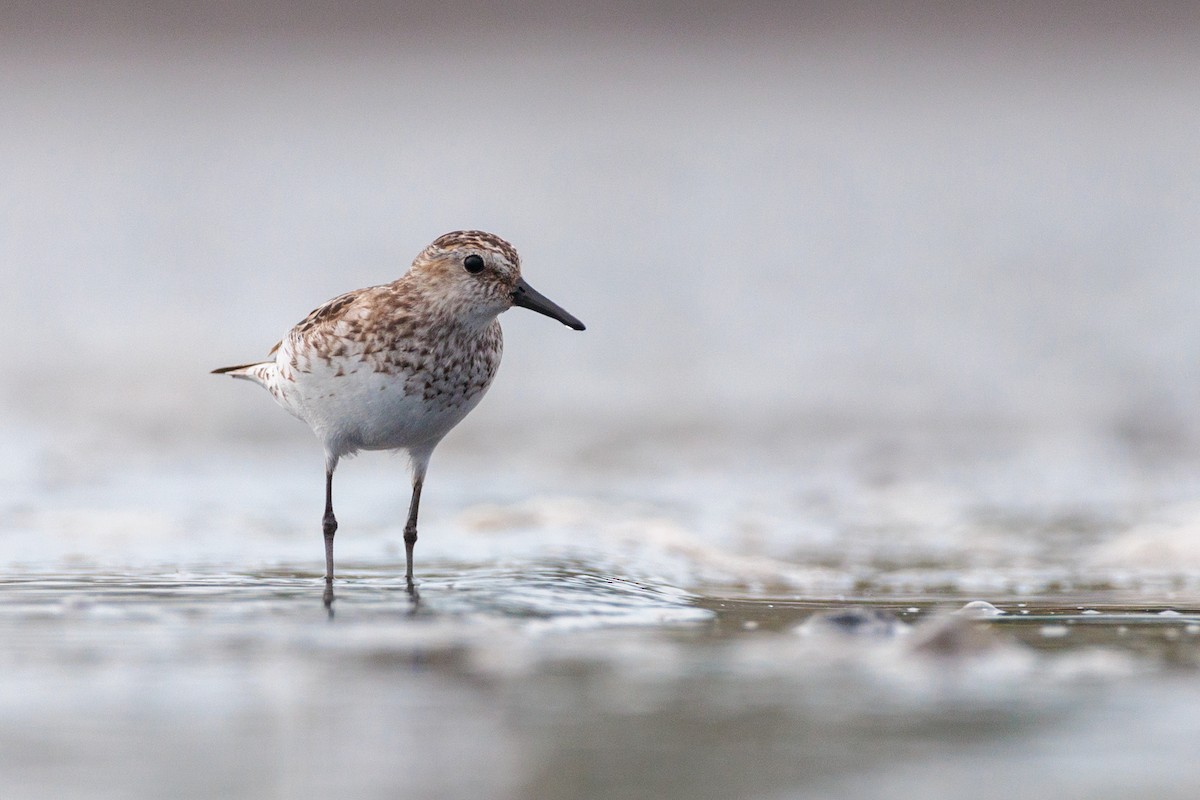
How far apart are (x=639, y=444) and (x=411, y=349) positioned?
4313 mm

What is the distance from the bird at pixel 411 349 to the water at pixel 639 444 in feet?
1.77

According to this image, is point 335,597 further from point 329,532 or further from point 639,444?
point 639,444

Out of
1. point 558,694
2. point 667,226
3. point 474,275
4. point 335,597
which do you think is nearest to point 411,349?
point 474,275

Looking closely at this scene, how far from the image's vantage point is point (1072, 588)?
5.64 metres

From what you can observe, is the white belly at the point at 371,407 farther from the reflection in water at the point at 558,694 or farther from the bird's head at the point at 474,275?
the reflection in water at the point at 558,694

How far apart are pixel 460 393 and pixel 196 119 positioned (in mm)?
17380

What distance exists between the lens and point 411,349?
5.49 m

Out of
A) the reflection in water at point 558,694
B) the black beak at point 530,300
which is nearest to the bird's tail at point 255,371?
the black beak at point 530,300

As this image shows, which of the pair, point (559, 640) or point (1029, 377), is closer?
point (559, 640)

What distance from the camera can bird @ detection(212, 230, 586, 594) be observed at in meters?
5.51

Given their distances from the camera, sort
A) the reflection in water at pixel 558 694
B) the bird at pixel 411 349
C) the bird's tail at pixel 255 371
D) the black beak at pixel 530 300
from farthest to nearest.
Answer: the bird's tail at pixel 255 371 → the black beak at pixel 530 300 → the bird at pixel 411 349 → the reflection in water at pixel 558 694

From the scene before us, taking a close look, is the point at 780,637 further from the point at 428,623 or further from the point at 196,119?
the point at 196,119

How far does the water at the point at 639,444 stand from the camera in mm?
3203

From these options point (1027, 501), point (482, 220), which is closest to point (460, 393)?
point (1027, 501)
